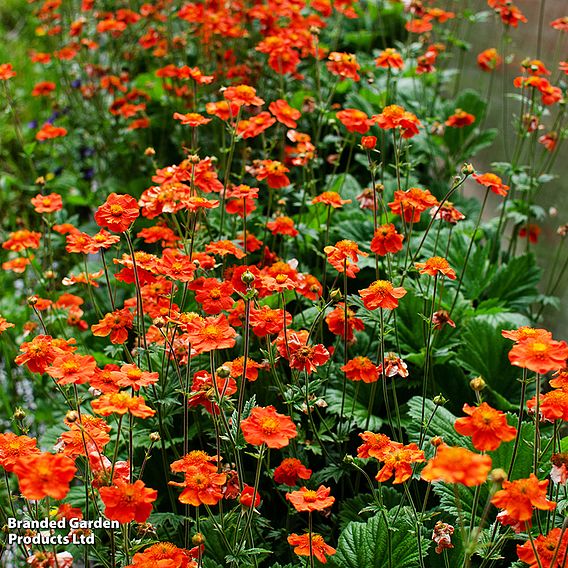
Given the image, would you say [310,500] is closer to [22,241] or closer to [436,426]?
[436,426]

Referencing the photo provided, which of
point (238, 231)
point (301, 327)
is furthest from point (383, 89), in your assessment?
point (301, 327)

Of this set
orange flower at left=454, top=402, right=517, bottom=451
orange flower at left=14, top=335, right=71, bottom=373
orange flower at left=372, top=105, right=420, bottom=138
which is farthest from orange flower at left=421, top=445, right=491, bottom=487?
orange flower at left=372, top=105, right=420, bottom=138

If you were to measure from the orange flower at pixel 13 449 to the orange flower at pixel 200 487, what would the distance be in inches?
10.7

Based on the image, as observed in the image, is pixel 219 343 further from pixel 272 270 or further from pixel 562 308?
pixel 562 308

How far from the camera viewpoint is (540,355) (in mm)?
1228

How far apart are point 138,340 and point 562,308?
64.0 inches

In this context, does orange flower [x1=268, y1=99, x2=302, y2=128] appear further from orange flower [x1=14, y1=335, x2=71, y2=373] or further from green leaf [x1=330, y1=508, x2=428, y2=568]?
green leaf [x1=330, y1=508, x2=428, y2=568]

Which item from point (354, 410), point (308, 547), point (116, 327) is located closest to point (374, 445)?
point (308, 547)

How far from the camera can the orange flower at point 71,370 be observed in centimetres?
141

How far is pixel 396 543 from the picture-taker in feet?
5.34

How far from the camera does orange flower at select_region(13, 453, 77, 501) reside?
44.4 inches

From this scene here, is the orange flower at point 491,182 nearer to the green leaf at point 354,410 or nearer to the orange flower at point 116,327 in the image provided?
the green leaf at point 354,410

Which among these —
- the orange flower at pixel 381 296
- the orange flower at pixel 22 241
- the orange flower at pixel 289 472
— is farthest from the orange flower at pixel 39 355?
the orange flower at pixel 22 241

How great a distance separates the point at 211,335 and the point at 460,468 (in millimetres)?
560
